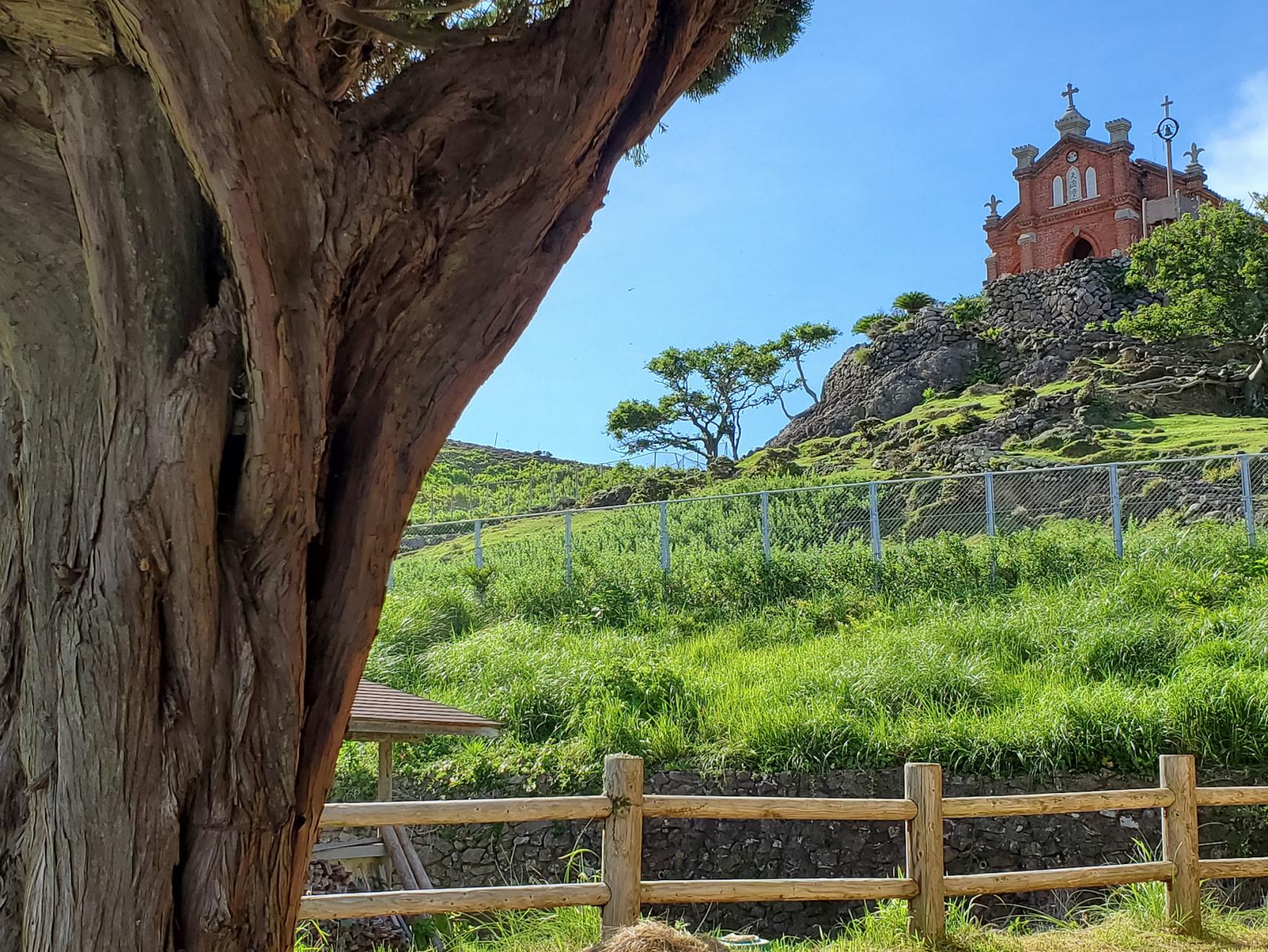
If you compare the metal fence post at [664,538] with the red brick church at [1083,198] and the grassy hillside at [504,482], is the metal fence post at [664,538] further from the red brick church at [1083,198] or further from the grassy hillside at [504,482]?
the red brick church at [1083,198]

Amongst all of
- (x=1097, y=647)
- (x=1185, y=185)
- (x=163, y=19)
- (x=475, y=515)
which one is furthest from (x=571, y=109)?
(x=1185, y=185)

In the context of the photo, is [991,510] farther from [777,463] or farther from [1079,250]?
[1079,250]

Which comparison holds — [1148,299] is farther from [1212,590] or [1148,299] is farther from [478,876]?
[478,876]

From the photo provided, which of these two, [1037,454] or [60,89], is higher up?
[1037,454]

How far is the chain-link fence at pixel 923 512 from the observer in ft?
50.4

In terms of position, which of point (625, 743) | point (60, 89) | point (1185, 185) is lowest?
point (625, 743)

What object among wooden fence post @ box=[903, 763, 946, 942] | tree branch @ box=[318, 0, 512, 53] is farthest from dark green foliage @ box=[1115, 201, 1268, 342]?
tree branch @ box=[318, 0, 512, 53]

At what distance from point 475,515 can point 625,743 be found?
56.2ft

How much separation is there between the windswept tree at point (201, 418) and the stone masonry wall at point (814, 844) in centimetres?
719

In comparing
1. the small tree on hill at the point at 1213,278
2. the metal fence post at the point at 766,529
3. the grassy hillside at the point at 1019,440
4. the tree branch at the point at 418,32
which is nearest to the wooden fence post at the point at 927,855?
the tree branch at the point at 418,32

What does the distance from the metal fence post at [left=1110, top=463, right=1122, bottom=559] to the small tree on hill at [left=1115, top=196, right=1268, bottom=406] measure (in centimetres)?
1324

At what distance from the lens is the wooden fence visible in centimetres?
587

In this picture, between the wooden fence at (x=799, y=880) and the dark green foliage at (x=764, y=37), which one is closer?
the dark green foliage at (x=764, y=37)

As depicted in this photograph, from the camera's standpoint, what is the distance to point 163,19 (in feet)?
7.57
